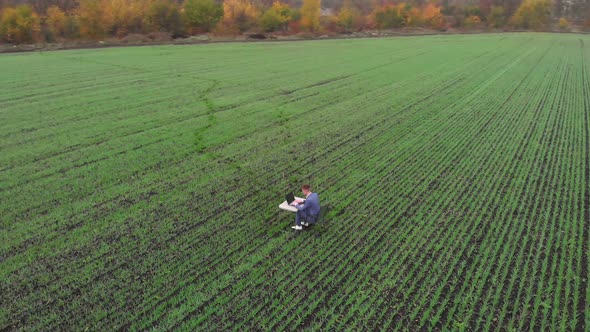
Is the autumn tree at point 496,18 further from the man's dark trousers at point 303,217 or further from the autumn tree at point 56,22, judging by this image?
the man's dark trousers at point 303,217

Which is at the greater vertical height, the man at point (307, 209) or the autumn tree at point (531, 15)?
the autumn tree at point (531, 15)

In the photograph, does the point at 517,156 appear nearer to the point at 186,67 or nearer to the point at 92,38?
the point at 186,67

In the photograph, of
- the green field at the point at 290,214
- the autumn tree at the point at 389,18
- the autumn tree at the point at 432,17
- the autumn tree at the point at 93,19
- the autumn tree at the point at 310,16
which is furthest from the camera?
the autumn tree at the point at 432,17

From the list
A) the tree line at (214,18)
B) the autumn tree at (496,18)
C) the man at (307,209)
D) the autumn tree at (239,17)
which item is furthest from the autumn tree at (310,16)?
the man at (307,209)

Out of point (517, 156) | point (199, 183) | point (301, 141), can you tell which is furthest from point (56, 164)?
point (517, 156)

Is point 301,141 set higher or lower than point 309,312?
higher

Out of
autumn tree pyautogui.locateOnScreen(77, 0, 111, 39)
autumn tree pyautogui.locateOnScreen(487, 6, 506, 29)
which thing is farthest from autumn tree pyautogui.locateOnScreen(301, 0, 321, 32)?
autumn tree pyautogui.locateOnScreen(487, 6, 506, 29)
